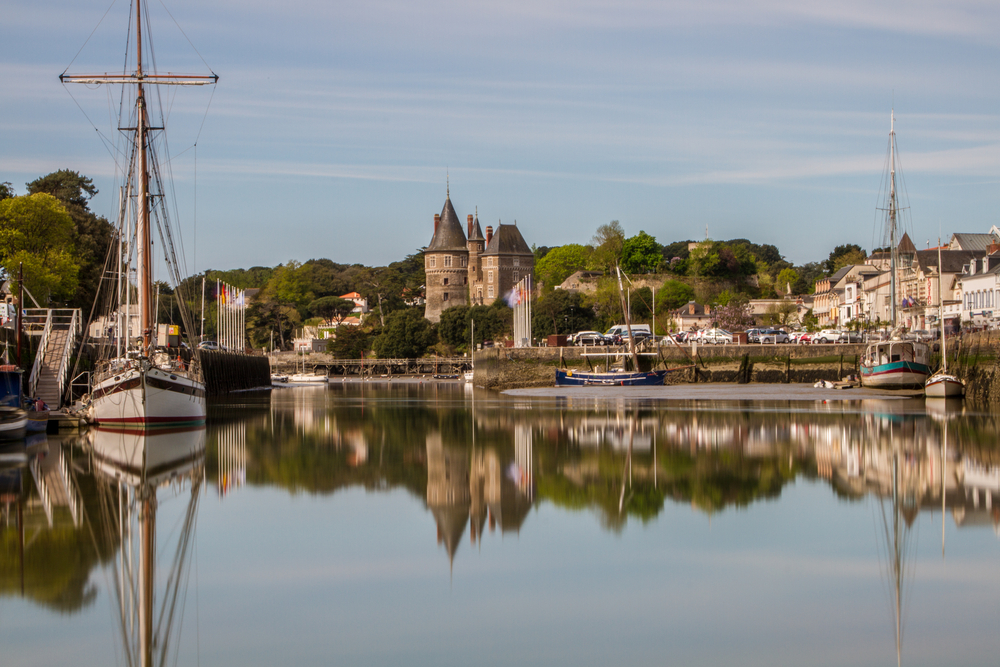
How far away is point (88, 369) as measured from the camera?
40.4m

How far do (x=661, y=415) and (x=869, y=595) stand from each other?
88.0 feet

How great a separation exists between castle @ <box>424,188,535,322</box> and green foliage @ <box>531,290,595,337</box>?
2139 cm

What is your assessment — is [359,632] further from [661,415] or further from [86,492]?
[661,415]

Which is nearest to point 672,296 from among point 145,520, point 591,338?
point 591,338

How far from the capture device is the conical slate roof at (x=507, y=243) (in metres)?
138

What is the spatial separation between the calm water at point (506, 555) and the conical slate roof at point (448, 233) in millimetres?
114382

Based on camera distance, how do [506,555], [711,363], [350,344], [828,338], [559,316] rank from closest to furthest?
[506,555], [711,363], [828,338], [559,316], [350,344]

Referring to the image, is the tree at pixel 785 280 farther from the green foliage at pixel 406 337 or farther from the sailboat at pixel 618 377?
the sailboat at pixel 618 377

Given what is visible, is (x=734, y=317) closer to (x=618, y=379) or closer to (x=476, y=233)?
(x=618, y=379)

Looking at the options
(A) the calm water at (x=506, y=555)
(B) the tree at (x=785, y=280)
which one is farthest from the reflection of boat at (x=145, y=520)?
(B) the tree at (x=785, y=280)

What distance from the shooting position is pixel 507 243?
138 m

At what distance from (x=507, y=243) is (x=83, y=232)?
273 ft

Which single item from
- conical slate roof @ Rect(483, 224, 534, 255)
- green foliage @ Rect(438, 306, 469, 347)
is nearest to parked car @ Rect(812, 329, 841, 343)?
green foliage @ Rect(438, 306, 469, 347)

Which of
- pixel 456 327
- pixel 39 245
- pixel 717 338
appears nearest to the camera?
pixel 39 245
